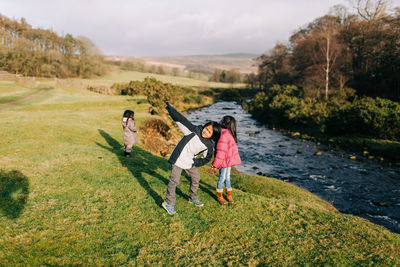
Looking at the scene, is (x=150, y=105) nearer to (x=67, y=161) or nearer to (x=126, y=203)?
(x=67, y=161)

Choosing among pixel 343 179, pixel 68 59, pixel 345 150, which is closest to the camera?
pixel 343 179

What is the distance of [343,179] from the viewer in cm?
1694

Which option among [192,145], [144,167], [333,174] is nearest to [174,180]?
[192,145]

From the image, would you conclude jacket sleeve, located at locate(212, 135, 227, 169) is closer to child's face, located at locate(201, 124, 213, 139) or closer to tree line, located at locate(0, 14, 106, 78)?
child's face, located at locate(201, 124, 213, 139)

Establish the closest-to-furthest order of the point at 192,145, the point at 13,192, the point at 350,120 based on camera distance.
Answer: the point at 192,145
the point at 13,192
the point at 350,120

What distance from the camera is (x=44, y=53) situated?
72.6m

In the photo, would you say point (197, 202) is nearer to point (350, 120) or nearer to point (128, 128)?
point (128, 128)

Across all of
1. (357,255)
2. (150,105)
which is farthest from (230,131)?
(150,105)

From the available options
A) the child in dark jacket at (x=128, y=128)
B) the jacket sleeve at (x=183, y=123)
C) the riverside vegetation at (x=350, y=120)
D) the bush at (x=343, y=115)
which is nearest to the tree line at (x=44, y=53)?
the child in dark jacket at (x=128, y=128)

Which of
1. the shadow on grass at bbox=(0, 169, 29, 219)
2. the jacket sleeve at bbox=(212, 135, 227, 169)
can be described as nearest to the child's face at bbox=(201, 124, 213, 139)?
the jacket sleeve at bbox=(212, 135, 227, 169)

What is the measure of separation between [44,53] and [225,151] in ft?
280

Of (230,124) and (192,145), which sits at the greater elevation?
(230,124)

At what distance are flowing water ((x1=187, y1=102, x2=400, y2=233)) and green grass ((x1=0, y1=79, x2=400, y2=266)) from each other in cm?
647

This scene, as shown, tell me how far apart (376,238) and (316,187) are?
9727 millimetres
